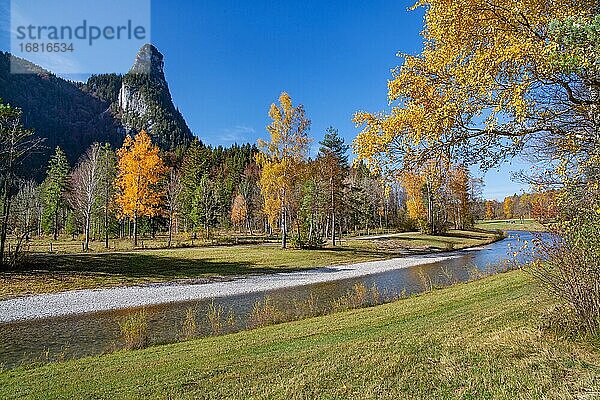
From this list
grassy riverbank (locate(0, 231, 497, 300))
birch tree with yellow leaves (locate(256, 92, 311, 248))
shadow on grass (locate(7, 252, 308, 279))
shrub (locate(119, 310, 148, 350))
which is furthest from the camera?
birch tree with yellow leaves (locate(256, 92, 311, 248))

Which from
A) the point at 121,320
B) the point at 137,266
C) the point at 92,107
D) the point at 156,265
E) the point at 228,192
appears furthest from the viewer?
the point at 92,107

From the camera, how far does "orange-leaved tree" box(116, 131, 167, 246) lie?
2934 centimetres

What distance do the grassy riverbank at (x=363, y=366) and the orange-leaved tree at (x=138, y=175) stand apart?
23.7 m

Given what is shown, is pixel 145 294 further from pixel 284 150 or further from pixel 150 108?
pixel 150 108

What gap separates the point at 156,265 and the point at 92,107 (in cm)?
15468

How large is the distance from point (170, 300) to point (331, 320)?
791 centimetres

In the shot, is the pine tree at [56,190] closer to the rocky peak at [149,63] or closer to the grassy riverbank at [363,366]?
the grassy riverbank at [363,366]

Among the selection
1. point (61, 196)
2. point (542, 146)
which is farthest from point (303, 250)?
point (61, 196)

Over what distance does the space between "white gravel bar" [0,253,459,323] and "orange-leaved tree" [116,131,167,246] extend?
1339cm

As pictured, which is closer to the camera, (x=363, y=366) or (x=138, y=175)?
(x=363, y=366)

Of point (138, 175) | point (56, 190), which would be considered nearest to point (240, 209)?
point (56, 190)

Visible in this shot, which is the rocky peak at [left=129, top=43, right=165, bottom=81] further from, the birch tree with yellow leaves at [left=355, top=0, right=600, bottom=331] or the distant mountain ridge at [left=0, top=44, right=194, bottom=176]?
the birch tree with yellow leaves at [left=355, top=0, right=600, bottom=331]

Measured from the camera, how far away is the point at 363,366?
16.9ft

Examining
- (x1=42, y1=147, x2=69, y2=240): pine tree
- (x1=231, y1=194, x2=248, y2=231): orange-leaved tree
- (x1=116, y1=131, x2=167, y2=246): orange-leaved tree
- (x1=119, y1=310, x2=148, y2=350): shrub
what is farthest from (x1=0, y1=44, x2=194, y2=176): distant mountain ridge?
(x1=119, y1=310, x2=148, y2=350): shrub
